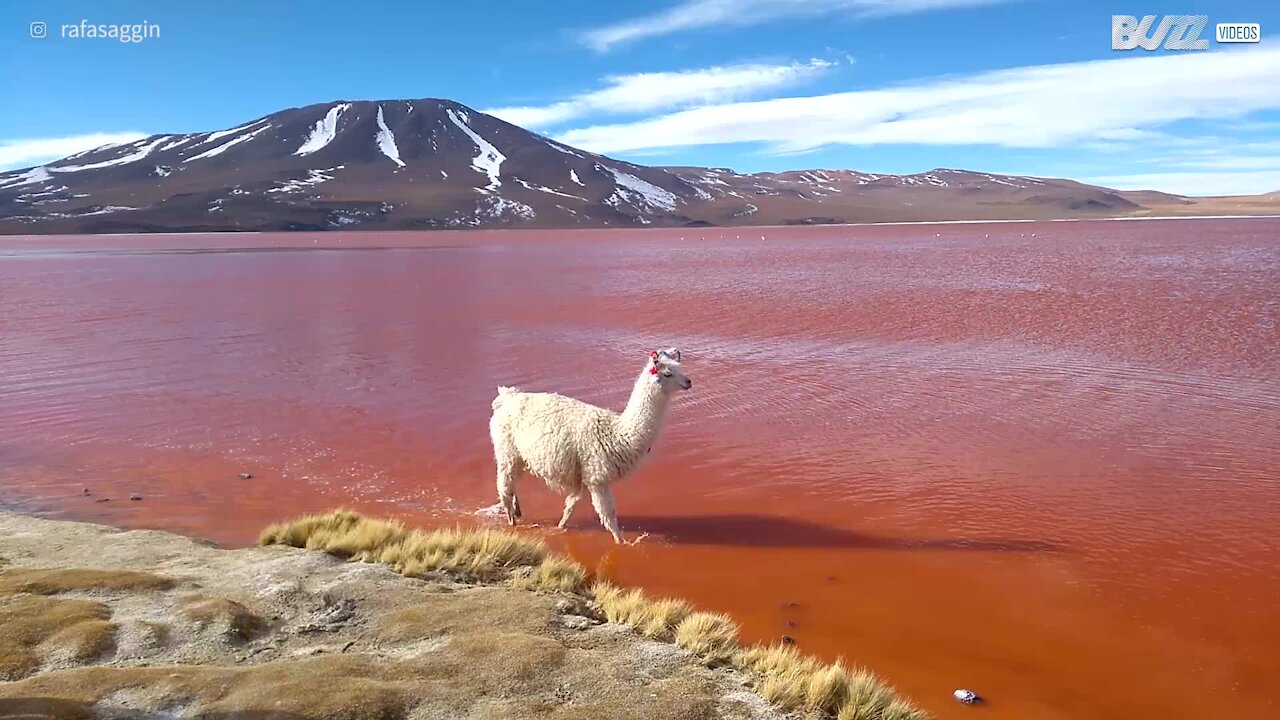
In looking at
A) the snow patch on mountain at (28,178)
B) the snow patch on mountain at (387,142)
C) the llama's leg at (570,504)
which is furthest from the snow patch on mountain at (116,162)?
the llama's leg at (570,504)

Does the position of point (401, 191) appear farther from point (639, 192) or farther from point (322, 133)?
point (322, 133)

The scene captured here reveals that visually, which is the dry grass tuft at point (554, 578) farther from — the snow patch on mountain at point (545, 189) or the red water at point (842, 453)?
the snow patch on mountain at point (545, 189)

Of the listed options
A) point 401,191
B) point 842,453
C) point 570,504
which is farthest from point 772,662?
point 401,191

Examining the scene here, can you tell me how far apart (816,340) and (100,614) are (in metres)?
13.7

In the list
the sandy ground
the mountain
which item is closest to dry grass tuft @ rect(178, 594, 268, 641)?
the sandy ground

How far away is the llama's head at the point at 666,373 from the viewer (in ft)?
23.9

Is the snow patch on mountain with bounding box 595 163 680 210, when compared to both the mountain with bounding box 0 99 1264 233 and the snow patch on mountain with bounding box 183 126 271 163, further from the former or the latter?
the snow patch on mountain with bounding box 183 126 271 163

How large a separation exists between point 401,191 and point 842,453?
132 m

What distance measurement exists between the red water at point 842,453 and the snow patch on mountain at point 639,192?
403ft

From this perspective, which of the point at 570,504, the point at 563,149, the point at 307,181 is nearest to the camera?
the point at 570,504

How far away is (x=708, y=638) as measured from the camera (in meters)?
4.74

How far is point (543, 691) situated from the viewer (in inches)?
162

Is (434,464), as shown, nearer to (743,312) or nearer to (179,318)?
(743,312)

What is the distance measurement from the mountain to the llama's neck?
100339 millimetres
